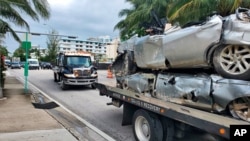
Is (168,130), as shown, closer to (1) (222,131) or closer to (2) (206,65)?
(2) (206,65)

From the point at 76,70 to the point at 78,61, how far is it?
3.67 feet

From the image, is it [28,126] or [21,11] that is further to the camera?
[21,11]

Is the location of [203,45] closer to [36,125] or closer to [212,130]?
[212,130]

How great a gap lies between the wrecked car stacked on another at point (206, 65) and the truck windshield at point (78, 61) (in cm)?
1170

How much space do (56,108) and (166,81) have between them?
6.15 meters

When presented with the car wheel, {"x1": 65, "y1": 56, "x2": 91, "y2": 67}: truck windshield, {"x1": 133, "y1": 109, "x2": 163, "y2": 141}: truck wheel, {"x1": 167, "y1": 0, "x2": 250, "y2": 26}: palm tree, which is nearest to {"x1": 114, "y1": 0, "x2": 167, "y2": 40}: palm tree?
{"x1": 65, "y1": 56, "x2": 91, "y2": 67}: truck windshield

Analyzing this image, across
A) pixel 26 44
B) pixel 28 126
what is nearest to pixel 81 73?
pixel 26 44

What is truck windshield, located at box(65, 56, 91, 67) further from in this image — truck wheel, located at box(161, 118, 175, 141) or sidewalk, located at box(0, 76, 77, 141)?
truck wheel, located at box(161, 118, 175, 141)

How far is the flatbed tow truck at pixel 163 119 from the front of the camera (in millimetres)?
3996

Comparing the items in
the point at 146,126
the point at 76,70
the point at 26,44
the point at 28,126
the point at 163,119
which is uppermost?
the point at 26,44

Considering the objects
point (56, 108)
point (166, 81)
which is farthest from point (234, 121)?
point (56, 108)

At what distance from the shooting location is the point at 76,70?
55.4 feet

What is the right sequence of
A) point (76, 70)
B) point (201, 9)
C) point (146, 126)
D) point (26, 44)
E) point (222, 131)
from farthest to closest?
point (76, 70) → point (201, 9) → point (26, 44) → point (146, 126) → point (222, 131)

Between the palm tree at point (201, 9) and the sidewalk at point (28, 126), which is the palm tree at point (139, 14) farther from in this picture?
the sidewalk at point (28, 126)
